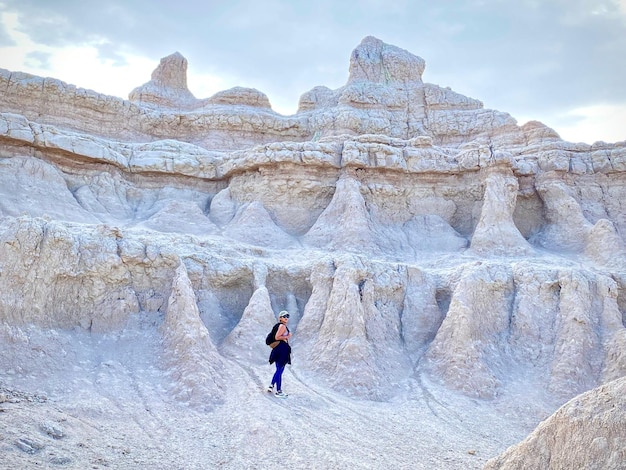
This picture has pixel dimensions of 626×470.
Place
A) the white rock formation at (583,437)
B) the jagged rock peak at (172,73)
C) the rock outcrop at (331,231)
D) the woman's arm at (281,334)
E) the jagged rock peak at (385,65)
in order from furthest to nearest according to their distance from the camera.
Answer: the jagged rock peak at (172,73) < the jagged rock peak at (385,65) < the rock outcrop at (331,231) < the woman's arm at (281,334) < the white rock formation at (583,437)

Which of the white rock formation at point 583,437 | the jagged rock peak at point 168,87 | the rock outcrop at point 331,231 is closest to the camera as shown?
the white rock formation at point 583,437

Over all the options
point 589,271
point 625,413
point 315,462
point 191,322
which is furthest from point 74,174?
point 625,413

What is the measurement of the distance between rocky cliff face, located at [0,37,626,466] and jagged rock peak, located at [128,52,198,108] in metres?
0.12

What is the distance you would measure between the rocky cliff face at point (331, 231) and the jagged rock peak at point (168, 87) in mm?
121

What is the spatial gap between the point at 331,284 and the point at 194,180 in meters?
10.1

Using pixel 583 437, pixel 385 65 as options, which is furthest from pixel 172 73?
pixel 583 437

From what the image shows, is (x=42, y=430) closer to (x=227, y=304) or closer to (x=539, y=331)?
(x=227, y=304)

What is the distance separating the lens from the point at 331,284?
1591cm

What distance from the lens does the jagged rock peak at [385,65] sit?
31578mm

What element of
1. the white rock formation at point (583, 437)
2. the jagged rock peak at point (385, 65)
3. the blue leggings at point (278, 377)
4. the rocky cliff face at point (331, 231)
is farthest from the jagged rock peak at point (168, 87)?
the white rock formation at point (583, 437)

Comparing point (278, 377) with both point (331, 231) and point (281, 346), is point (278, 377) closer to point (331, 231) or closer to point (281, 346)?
point (281, 346)

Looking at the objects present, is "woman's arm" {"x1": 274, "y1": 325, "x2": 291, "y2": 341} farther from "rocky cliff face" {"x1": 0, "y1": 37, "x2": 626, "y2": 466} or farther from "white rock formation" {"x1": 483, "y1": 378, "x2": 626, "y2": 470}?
"white rock formation" {"x1": 483, "y1": 378, "x2": 626, "y2": 470}

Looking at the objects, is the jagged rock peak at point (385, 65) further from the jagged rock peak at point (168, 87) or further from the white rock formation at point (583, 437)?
the white rock formation at point (583, 437)

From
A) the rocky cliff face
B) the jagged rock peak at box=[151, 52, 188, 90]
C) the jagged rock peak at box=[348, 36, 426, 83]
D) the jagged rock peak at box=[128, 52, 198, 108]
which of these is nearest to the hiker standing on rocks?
the rocky cliff face
